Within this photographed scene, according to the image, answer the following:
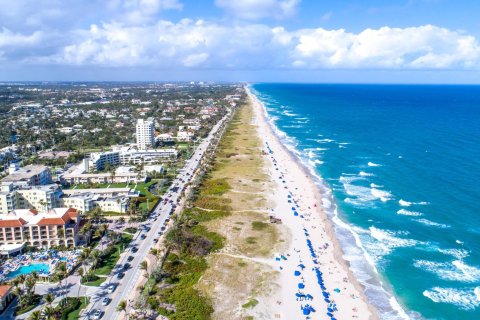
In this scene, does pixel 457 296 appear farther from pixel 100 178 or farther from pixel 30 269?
pixel 100 178

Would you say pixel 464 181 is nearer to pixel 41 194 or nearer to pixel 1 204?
pixel 41 194

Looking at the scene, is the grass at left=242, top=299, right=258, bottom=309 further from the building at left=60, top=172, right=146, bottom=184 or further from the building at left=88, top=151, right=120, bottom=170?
the building at left=88, top=151, right=120, bottom=170

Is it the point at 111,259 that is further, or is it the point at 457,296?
the point at 111,259

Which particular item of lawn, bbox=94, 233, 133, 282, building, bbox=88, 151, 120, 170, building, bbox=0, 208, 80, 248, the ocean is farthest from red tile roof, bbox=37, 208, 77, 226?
the ocean

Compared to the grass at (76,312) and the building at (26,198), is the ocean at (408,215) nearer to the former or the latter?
the grass at (76,312)

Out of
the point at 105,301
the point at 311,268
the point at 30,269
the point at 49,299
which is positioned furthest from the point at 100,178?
the point at 311,268

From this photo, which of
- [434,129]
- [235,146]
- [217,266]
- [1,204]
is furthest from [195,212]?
[434,129]

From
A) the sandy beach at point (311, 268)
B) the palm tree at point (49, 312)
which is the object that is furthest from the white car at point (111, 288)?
the sandy beach at point (311, 268)
